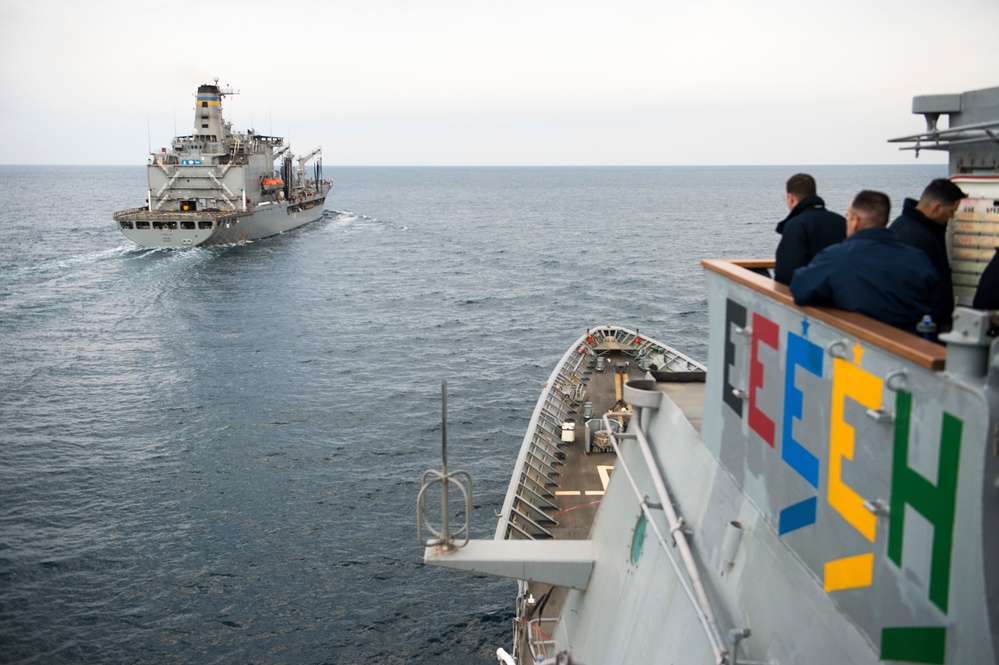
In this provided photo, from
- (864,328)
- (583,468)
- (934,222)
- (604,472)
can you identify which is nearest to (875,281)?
(864,328)

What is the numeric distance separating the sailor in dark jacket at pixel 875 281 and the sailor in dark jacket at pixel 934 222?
89cm

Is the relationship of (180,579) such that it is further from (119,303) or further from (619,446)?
(119,303)

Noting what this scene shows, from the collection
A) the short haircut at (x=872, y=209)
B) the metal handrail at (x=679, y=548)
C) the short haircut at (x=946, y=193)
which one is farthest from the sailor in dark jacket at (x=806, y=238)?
the metal handrail at (x=679, y=548)

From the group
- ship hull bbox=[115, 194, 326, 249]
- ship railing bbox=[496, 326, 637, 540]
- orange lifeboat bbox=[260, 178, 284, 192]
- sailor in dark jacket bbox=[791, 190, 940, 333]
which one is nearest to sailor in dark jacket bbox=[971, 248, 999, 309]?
sailor in dark jacket bbox=[791, 190, 940, 333]

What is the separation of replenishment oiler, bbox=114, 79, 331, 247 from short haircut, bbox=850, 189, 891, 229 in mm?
75499

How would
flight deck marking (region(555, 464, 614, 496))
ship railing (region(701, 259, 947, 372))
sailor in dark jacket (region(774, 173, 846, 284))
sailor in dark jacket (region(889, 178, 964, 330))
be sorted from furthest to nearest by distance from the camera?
flight deck marking (region(555, 464, 614, 496))
sailor in dark jacket (region(774, 173, 846, 284))
sailor in dark jacket (region(889, 178, 964, 330))
ship railing (region(701, 259, 947, 372))

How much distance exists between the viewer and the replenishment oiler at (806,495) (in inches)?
124

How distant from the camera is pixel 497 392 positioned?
1435 inches

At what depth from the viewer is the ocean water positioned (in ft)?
64.0

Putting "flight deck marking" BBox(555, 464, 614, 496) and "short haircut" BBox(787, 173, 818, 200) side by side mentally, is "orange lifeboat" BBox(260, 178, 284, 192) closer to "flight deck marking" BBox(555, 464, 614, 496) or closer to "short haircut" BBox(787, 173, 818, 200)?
"flight deck marking" BBox(555, 464, 614, 496)

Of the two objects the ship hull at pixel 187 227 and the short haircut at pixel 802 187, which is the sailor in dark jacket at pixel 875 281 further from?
the ship hull at pixel 187 227

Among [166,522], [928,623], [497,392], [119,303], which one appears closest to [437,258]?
[119,303]

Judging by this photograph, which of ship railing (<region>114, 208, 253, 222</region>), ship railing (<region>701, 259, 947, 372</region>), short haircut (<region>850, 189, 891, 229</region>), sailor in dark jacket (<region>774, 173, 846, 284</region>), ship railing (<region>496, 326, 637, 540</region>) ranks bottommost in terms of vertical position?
ship railing (<region>496, 326, 637, 540</region>)

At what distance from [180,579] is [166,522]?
3.20m
